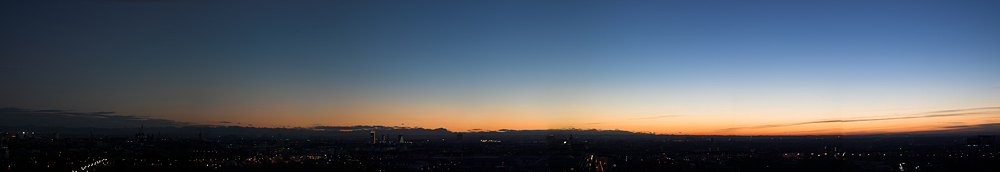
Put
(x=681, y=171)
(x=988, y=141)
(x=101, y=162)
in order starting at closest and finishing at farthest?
(x=681, y=171) < (x=101, y=162) < (x=988, y=141)

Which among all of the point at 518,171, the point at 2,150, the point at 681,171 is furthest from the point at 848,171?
the point at 2,150

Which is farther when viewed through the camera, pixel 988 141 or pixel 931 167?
pixel 988 141

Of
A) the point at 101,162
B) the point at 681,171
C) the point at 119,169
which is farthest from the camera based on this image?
the point at 101,162

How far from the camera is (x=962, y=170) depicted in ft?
147

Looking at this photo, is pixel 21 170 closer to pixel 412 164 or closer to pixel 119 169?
pixel 119 169

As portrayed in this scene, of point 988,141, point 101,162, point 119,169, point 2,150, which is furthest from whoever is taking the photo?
point 988,141

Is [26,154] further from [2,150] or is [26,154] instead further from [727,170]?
[727,170]

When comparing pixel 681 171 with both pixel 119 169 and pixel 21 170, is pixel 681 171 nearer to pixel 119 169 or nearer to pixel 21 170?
pixel 119 169

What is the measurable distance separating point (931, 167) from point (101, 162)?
2667 inches

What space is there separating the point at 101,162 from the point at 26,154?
47.4 ft

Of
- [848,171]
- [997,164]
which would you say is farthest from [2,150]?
[997,164]

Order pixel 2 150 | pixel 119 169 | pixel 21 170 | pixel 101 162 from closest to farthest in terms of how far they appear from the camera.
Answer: pixel 21 170
pixel 119 169
pixel 101 162
pixel 2 150

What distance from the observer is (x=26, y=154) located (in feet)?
194

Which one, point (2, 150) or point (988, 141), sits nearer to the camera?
point (2, 150)
